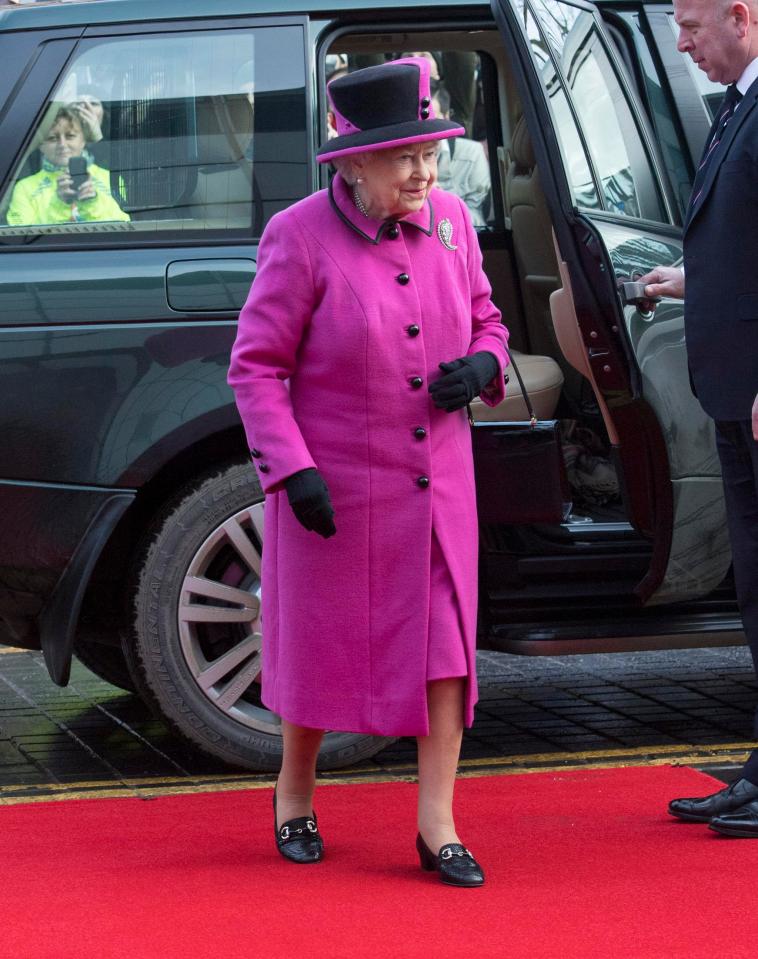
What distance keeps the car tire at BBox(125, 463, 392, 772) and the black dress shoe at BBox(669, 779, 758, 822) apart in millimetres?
1046

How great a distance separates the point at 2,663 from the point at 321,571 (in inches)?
126

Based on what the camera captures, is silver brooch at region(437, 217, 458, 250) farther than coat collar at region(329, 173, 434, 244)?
Yes

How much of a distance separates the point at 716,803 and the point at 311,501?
133 centimetres

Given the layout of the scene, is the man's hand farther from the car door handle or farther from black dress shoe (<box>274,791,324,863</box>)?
black dress shoe (<box>274,791,324,863</box>)

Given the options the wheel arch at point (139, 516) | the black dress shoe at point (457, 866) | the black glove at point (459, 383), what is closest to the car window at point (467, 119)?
the wheel arch at point (139, 516)

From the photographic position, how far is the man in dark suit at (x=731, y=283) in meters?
3.96

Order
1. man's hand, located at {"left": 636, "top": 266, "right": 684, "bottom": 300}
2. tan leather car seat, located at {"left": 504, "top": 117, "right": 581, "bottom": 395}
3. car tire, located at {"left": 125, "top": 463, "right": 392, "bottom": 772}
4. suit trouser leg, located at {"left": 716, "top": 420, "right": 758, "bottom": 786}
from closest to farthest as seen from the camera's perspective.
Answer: suit trouser leg, located at {"left": 716, "top": 420, "right": 758, "bottom": 786}, man's hand, located at {"left": 636, "top": 266, "right": 684, "bottom": 300}, car tire, located at {"left": 125, "top": 463, "right": 392, "bottom": 772}, tan leather car seat, located at {"left": 504, "top": 117, "right": 581, "bottom": 395}

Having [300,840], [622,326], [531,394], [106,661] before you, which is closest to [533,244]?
[531,394]

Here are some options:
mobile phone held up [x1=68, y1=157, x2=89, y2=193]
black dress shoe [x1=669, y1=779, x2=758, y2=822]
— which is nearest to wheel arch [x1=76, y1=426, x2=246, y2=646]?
mobile phone held up [x1=68, y1=157, x2=89, y2=193]

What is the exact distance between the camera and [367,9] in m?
4.84

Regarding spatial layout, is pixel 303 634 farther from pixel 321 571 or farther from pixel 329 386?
pixel 329 386

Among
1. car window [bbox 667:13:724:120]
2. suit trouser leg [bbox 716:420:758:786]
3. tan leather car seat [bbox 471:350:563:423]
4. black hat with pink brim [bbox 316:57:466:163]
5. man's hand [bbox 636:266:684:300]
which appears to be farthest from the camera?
tan leather car seat [bbox 471:350:563:423]

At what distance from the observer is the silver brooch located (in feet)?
12.8

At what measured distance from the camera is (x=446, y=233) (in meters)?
3.91
